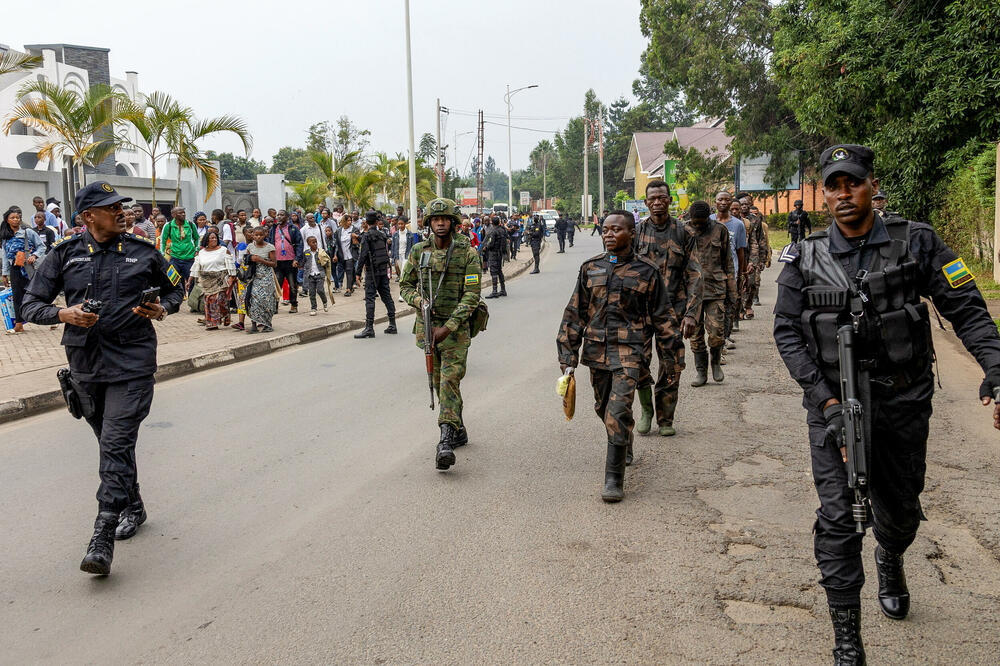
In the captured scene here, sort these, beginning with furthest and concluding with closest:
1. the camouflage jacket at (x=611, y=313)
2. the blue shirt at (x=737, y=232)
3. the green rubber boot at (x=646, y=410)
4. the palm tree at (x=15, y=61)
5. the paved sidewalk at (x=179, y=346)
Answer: the palm tree at (x=15, y=61), the blue shirt at (x=737, y=232), the paved sidewalk at (x=179, y=346), the green rubber boot at (x=646, y=410), the camouflage jacket at (x=611, y=313)

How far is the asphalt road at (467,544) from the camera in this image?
370cm

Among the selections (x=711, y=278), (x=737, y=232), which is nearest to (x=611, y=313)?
(x=711, y=278)

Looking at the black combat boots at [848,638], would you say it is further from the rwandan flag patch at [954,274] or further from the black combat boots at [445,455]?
the black combat boots at [445,455]

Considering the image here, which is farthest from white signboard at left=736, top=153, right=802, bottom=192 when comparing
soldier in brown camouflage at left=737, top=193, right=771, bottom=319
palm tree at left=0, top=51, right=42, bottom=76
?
palm tree at left=0, top=51, right=42, bottom=76

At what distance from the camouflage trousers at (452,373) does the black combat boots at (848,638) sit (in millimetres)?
3505

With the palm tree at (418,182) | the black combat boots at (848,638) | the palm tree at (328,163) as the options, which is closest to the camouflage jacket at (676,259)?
the black combat boots at (848,638)

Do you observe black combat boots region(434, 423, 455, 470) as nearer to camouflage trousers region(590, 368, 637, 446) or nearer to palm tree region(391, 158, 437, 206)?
camouflage trousers region(590, 368, 637, 446)

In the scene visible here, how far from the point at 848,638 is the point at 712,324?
598 cm

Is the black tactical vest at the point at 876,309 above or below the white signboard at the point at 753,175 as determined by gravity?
below

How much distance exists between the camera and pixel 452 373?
255 inches

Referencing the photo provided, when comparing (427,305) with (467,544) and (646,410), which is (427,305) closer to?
(646,410)

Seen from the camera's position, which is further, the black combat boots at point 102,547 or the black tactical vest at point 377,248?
the black tactical vest at point 377,248

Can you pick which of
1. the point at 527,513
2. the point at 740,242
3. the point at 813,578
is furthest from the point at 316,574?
the point at 740,242

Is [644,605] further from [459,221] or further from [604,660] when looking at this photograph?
[459,221]
